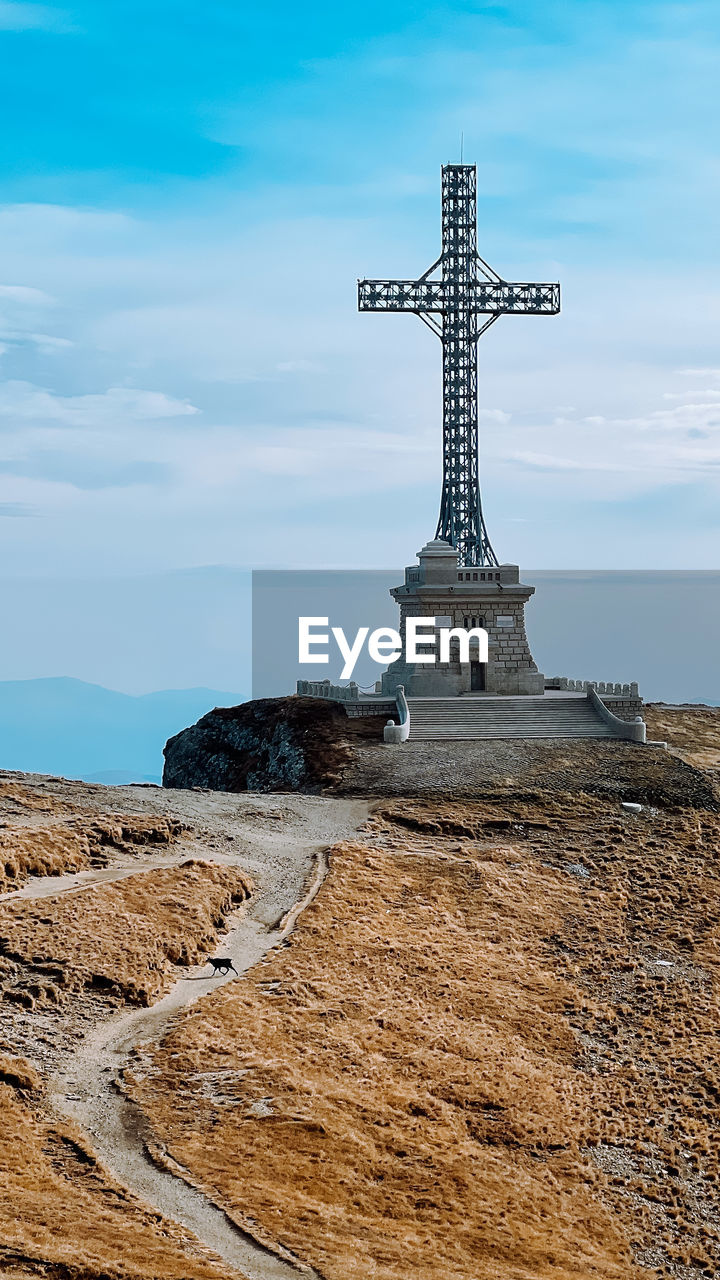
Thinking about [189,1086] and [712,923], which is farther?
[712,923]

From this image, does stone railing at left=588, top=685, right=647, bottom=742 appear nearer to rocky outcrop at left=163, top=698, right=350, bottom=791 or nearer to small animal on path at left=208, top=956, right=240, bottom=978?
rocky outcrop at left=163, top=698, right=350, bottom=791

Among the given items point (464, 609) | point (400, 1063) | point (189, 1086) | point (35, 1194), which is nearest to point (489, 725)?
point (464, 609)

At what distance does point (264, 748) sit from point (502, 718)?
8.75 m

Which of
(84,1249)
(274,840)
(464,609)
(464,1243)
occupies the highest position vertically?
(464,609)

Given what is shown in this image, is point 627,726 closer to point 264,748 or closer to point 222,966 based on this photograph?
point 264,748

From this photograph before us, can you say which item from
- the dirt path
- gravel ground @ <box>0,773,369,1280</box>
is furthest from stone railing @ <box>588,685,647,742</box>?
the dirt path

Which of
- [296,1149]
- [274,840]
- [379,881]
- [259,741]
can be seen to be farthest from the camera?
[259,741]

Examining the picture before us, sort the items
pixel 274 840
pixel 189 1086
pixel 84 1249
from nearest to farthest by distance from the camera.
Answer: pixel 84 1249
pixel 189 1086
pixel 274 840

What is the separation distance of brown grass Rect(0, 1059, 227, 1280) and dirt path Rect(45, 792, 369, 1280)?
0.37m

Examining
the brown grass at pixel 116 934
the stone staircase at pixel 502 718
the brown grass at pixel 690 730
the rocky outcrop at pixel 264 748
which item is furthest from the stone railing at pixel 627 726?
the brown grass at pixel 116 934

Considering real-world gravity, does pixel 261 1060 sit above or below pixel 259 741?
below

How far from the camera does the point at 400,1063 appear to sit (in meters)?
20.2

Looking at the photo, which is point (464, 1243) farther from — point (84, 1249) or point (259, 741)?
point (259, 741)

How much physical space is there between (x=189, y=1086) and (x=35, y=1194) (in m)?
3.90
